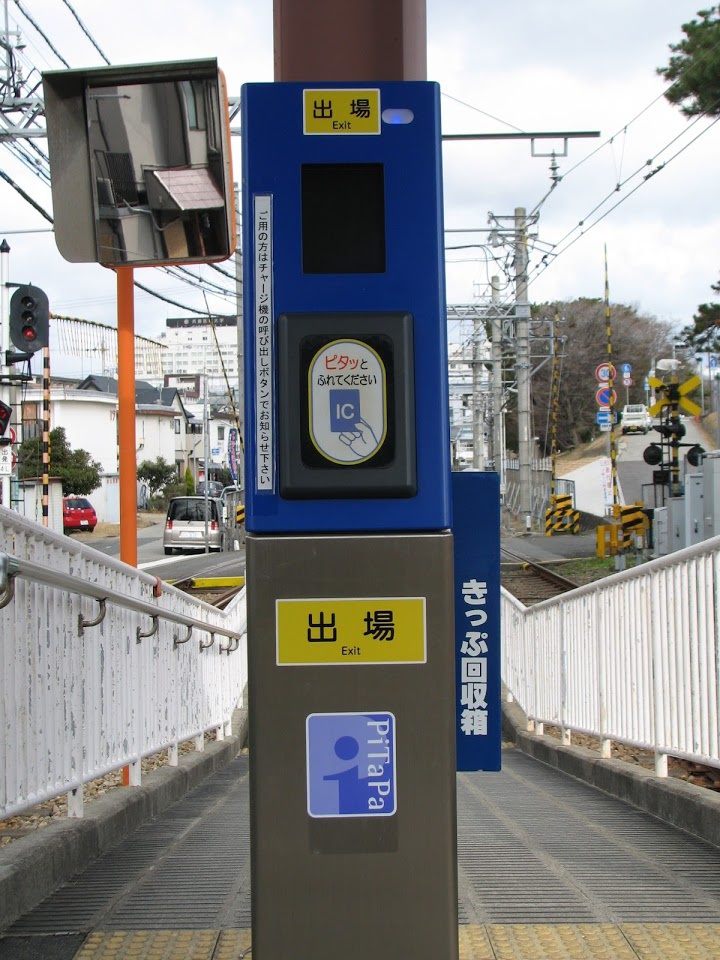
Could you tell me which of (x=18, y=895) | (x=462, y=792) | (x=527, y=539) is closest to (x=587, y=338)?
(x=527, y=539)

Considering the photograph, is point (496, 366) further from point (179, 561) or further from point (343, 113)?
point (343, 113)

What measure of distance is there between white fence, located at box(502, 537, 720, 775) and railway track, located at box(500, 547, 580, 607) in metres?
8.32

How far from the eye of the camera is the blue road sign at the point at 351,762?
2.23m

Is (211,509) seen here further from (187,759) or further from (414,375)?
(414,375)

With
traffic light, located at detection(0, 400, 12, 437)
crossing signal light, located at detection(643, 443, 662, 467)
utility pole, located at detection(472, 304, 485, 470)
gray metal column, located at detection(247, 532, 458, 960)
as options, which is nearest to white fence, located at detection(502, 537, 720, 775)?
gray metal column, located at detection(247, 532, 458, 960)

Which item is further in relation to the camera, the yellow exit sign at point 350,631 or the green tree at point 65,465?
the green tree at point 65,465

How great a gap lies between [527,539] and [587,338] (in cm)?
2931

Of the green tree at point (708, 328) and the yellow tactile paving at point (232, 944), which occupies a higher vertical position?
the green tree at point (708, 328)

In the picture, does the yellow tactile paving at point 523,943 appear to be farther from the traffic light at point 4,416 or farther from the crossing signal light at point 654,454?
the crossing signal light at point 654,454

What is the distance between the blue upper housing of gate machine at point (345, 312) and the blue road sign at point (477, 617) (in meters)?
0.28

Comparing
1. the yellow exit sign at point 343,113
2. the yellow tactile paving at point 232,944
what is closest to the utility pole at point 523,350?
the yellow tactile paving at point 232,944

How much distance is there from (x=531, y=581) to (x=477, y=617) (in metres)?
19.5

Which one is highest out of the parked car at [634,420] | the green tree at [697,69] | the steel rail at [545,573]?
the green tree at [697,69]

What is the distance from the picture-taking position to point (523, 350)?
102 feet
